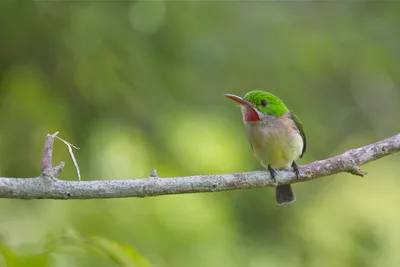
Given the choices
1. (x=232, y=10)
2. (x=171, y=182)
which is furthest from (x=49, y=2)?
(x=171, y=182)

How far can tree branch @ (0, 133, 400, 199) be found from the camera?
82.0 inches

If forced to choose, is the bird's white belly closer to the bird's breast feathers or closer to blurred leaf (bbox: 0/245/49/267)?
the bird's breast feathers

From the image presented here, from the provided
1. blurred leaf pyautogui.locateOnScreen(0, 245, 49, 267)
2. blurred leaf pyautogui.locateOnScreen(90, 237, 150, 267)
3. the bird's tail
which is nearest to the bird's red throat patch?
the bird's tail

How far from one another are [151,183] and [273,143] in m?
1.42

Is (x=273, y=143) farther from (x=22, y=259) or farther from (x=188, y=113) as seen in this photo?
(x=22, y=259)

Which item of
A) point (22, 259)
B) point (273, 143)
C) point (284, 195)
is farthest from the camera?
point (284, 195)

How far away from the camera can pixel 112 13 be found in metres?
3.68

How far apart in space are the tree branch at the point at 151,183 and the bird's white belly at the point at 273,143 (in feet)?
3.13

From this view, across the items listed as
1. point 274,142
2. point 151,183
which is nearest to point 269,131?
point 274,142

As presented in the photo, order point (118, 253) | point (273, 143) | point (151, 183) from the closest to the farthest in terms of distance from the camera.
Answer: point (118, 253)
point (151, 183)
point (273, 143)

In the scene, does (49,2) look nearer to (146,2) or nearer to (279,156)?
(146,2)

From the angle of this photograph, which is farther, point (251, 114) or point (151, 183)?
point (251, 114)

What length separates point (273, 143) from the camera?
3.53 meters

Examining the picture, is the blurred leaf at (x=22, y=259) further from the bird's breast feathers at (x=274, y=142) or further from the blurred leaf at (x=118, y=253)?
the bird's breast feathers at (x=274, y=142)
